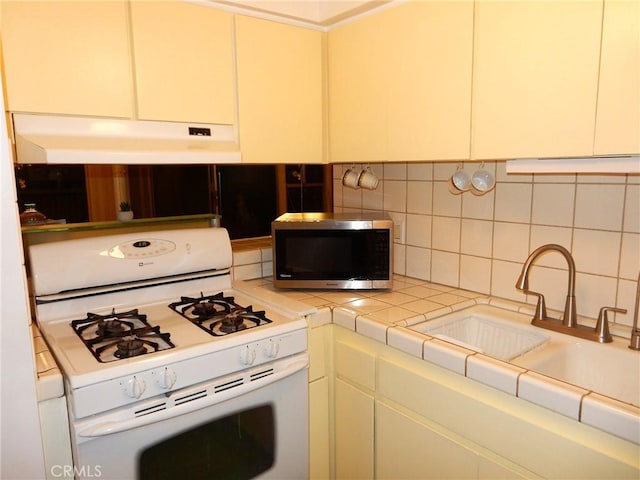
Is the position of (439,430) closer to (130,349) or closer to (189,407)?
(189,407)

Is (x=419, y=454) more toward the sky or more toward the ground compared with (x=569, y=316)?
more toward the ground

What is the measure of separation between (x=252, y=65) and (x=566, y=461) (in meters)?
1.54

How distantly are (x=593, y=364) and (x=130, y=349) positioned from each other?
1334mm

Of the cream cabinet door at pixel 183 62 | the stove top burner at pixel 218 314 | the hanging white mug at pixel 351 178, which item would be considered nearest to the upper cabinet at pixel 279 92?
the cream cabinet door at pixel 183 62

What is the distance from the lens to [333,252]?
1786 mm

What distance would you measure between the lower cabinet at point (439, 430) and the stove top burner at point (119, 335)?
632 millimetres

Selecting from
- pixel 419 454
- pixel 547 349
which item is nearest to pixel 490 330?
pixel 547 349

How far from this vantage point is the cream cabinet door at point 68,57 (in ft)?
4.01

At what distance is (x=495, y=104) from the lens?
1286 mm

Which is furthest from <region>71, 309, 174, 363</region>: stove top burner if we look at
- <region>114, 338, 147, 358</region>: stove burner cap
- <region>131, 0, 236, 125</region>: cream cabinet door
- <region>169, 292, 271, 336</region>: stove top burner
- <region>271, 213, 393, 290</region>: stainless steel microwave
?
<region>131, 0, 236, 125</region>: cream cabinet door

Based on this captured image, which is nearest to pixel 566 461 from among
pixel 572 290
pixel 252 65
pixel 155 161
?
pixel 572 290

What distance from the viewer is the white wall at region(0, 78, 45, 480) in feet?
3.14

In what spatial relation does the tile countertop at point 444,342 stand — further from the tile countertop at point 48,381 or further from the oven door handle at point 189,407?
the tile countertop at point 48,381

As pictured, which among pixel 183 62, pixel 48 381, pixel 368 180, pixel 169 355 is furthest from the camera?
pixel 368 180
